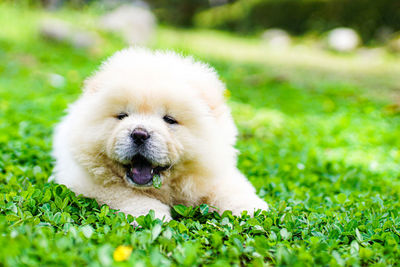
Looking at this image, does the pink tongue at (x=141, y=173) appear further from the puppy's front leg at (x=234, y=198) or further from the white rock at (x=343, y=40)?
the white rock at (x=343, y=40)

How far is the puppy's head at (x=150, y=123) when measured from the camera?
98.3 inches

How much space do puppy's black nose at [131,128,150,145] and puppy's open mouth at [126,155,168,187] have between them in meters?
0.15

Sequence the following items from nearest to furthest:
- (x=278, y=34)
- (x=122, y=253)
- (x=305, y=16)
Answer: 1. (x=122, y=253)
2. (x=305, y=16)
3. (x=278, y=34)

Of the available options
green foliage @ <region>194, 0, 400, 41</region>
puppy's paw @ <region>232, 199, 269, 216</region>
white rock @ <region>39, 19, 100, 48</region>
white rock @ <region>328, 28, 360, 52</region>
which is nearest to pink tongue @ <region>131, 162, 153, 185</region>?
puppy's paw @ <region>232, 199, 269, 216</region>

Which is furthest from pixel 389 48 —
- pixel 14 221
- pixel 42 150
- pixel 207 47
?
pixel 14 221

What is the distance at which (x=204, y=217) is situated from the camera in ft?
8.63

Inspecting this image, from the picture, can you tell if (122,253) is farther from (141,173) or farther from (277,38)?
(277,38)

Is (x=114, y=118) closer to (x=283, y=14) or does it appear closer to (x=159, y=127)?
(x=159, y=127)

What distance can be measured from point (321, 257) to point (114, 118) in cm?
162

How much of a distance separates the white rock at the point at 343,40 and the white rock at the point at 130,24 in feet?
25.1

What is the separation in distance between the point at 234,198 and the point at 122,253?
116 cm

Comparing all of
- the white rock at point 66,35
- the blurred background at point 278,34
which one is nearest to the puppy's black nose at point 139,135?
the blurred background at point 278,34

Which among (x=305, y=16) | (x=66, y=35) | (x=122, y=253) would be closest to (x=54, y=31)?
(x=66, y=35)

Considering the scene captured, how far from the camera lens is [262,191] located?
3.39m
